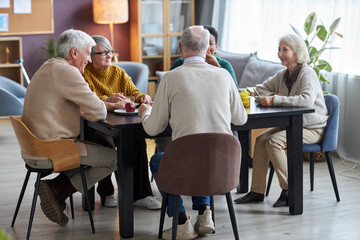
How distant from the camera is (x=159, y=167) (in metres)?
3.07

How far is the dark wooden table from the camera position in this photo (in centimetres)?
329

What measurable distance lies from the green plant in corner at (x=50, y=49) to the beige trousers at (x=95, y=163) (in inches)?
164

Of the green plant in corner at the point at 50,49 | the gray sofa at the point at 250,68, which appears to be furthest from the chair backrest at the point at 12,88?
the gray sofa at the point at 250,68

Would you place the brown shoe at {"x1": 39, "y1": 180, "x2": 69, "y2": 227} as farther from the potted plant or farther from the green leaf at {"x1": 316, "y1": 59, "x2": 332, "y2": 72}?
the green leaf at {"x1": 316, "y1": 59, "x2": 332, "y2": 72}

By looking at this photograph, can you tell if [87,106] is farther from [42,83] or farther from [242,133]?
[242,133]

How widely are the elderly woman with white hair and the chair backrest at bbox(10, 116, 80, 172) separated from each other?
4.20 feet

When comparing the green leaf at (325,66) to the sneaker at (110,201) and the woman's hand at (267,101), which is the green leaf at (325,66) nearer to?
the woman's hand at (267,101)

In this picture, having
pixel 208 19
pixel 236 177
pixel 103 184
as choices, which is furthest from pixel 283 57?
pixel 208 19

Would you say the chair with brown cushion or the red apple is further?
the red apple

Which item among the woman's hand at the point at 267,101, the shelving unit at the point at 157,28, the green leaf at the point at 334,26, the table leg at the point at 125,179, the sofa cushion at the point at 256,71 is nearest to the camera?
the table leg at the point at 125,179

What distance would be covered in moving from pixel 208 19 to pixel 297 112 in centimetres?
432

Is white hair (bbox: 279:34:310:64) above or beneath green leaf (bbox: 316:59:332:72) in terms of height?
above

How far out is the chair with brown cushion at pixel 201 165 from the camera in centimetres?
288

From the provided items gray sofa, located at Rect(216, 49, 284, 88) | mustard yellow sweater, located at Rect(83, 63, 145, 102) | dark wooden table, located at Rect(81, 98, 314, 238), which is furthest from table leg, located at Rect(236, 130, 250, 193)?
gray sofa, located at Rect(216, 49, 284, 88)
